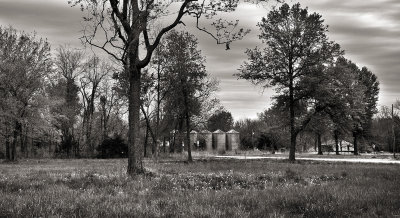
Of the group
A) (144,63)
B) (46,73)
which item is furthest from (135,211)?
(46,73)

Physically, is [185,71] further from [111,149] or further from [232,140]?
[232,140]

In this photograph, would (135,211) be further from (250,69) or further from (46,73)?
(46,73)

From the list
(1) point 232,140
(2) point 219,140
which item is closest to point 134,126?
(1) point 232,140

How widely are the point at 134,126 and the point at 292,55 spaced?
1043 inches

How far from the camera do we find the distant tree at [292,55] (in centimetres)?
3891

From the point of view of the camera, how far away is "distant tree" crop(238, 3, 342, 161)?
3891 centimetres

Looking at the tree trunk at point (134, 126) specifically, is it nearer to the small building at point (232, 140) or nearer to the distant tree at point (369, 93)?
the distant tree at point (369, 93)

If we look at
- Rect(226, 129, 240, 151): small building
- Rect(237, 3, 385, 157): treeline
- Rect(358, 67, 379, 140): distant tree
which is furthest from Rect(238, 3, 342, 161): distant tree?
Rect(226, 129, 240, 151): small building

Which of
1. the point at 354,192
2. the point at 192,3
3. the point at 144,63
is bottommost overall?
the point at 354,192

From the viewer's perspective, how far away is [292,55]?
39.4m

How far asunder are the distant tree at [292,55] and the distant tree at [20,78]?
21795 millimetres

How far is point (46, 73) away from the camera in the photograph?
141 ft

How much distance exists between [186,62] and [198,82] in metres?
2.51

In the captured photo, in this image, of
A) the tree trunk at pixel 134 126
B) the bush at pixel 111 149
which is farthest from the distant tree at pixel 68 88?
the tree trunk at pixel 134 126
